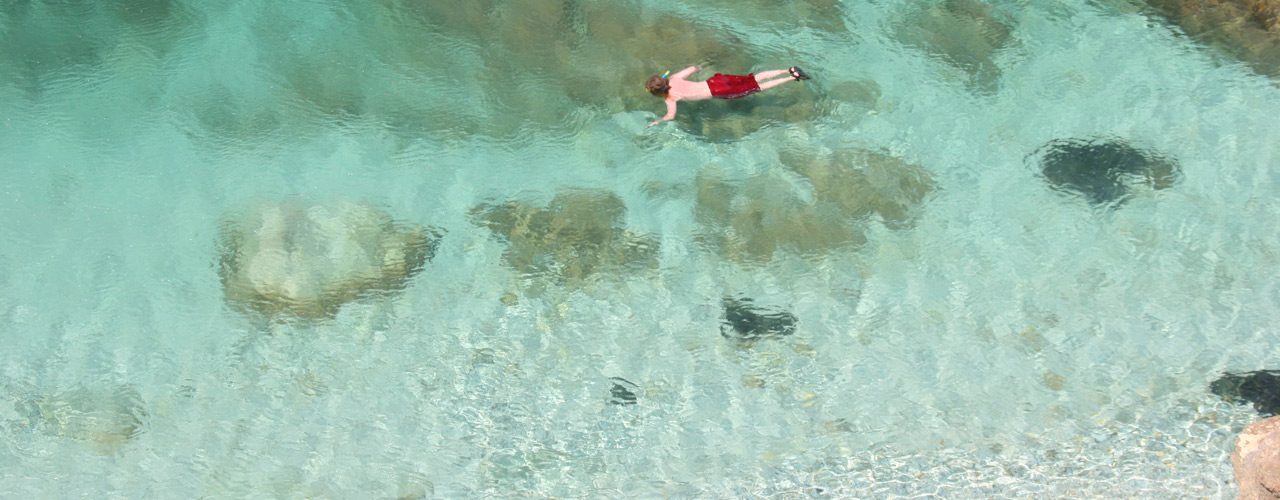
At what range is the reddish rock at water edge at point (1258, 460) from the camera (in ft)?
20.0

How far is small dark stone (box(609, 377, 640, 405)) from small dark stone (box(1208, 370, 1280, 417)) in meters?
4.78

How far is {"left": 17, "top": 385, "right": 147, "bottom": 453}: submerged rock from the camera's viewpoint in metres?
7.44

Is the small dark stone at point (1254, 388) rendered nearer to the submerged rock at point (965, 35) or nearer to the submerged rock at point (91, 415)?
the submerged rock at point (965, 35)

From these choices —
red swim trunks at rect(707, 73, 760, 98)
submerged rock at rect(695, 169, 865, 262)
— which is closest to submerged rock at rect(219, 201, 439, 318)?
submerged rock at rect(695, 169, 865, 262)

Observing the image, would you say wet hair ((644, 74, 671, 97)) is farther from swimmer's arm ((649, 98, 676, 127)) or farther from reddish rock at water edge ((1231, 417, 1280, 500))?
reddish rock at water edge ((1231, 417, 1280, 500))

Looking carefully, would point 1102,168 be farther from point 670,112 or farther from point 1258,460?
point 670,112

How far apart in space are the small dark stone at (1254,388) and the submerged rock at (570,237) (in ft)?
16.0

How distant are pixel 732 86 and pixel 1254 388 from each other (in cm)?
528

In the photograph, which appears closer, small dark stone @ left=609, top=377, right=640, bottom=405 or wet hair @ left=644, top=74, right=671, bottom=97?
small dark stone @ left=609, top=377, right=640, bottom=405

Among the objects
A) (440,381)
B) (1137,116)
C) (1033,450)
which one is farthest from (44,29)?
(1137,116)

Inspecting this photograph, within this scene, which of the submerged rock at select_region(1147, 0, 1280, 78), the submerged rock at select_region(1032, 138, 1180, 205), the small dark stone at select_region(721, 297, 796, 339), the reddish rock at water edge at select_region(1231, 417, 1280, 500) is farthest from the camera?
the submerged rock at select_region(1147, 0, 1280, 78)

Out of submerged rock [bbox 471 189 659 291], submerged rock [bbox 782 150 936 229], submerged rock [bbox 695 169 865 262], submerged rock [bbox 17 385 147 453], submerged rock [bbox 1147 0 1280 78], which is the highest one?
submerged rock [bbox 1147 0 1280 78]

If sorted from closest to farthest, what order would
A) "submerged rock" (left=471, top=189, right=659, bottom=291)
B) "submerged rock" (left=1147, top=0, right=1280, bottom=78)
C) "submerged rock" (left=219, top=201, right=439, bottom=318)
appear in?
1. "submerged rock" (left=219, top=201, right=439, bottom=318)
2. "submerged rock" (left=471, top=189, right=659, bottom=291)
3. "submerged rock" (left=1147, top=0, right=1280, bottom=78)

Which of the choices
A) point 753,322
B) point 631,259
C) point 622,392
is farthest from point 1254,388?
point 631,259
